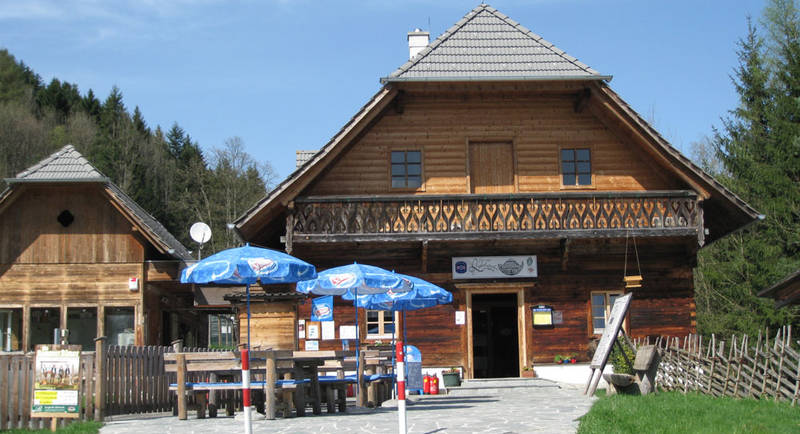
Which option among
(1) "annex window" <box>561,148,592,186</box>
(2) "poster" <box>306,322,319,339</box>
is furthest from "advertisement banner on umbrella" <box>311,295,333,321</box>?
(1) "annex window" <box>561,148,592,186</box>

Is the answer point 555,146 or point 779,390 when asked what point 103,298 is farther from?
point 779,390

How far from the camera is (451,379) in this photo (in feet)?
67.5

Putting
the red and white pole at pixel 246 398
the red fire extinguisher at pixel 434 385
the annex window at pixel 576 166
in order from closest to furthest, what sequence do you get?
the red and white pole at pixel 246 398, the red fire extinguisher at pixel 434 385, the annex window at pixel 576 166

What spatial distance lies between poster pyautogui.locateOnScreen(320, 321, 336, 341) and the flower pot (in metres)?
3.28

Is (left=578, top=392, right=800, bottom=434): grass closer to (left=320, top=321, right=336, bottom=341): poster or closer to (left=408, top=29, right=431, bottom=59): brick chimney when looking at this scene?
(left=320, top=321, right=336, bottom=341): poster

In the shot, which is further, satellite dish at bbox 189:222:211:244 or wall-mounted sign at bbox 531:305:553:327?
satellite dish at bbox 189:222:211:244

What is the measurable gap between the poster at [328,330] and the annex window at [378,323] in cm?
89

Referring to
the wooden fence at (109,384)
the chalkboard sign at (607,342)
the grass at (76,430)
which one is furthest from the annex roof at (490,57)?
the grass at (76,430)

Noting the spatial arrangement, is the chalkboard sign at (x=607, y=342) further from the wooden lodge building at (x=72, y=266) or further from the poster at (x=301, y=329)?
the wooden lodge building at (x=72, y=266)

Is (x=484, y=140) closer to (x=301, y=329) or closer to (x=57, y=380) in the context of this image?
(x=301, y=329)

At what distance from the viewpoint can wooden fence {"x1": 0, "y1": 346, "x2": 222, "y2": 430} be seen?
12562 millimetres

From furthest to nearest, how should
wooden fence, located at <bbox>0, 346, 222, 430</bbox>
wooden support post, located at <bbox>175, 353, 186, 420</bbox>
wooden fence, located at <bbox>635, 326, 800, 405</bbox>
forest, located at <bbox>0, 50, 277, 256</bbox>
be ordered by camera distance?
forest, located at <bbox>0, 50, 277, 256</bbox> < wooden fence, located at <bbox>635, 326, 800, 405</bbox> < wooden support post, located at <bbox>175, 353, 186, 420</bbox> < wooden fence, located at <bbox>0, 346, 222, 430</bbox>

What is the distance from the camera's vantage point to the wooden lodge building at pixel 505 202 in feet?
71.5

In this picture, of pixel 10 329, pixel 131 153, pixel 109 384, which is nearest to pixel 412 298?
pixel 109 384
